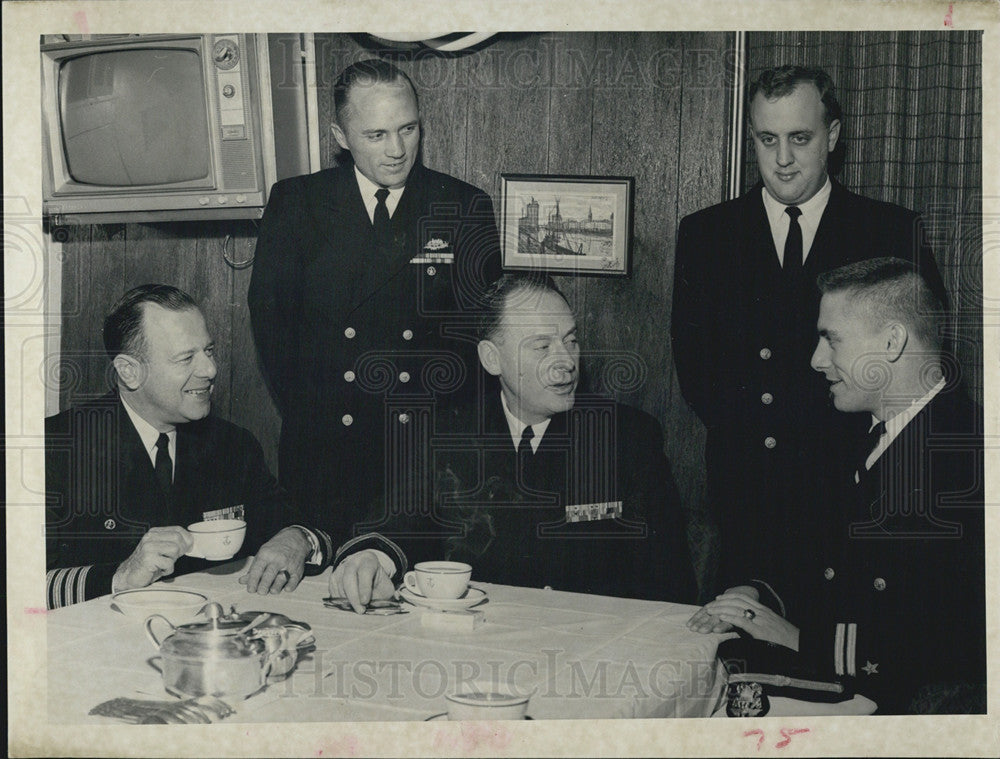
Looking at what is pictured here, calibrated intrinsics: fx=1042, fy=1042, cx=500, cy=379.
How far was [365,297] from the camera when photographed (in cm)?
234

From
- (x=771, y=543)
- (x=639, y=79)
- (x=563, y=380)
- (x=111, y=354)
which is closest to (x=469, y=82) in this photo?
(x=639, y=79)

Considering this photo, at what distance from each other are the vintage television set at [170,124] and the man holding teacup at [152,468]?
0.23 m

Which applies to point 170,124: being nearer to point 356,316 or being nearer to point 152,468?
point 356,316

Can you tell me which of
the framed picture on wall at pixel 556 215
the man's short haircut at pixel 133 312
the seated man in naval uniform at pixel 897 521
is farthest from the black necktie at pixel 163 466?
the seated man in naval uniform at pixel 897 521

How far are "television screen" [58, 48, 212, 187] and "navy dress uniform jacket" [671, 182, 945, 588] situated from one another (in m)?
1.13

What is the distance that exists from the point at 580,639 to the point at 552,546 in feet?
1.02

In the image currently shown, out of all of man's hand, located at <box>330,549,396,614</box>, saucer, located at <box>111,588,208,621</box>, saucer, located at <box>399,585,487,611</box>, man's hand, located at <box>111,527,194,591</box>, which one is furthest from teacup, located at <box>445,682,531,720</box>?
man's hand, located at <box>111,527,194,591</box>

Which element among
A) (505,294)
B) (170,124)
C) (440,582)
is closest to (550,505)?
(440,582)

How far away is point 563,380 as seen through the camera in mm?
2314

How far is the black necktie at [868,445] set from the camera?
2.28 metres

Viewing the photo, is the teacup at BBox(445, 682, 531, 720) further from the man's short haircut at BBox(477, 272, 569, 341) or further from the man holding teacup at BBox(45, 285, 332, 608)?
the man's short haircut at BBox(477, 272, 569, 341)

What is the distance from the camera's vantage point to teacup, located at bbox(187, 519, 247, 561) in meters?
2.27

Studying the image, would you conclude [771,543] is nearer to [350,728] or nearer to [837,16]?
[350,728]

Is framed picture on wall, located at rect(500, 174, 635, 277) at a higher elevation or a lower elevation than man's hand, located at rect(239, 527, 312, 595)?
higher
